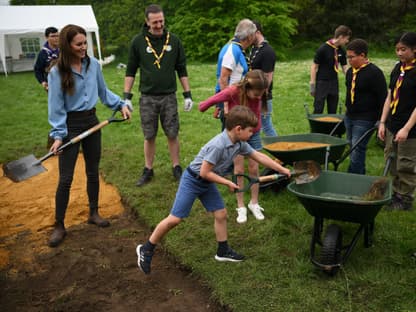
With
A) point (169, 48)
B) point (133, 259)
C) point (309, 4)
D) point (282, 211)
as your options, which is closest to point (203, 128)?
point (169, 48)

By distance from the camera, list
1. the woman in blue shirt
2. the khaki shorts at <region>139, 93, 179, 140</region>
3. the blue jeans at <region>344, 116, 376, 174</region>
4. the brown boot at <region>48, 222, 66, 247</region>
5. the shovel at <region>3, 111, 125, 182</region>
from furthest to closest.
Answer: the khaki shorts at <region>139, 93, 179, 140</region>
the blue jeans at <region>344, 116, 376, 174</region>
the brown boot at <region>48, 222, 66, 247</region>
the shovel at <region>3, 111, 125, 182</region>
the woman in blue shirt

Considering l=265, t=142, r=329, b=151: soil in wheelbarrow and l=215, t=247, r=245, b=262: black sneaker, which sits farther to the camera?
l=265, t=142, r=329, b=151: soil in wheelbarrow

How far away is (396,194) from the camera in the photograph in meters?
4.38

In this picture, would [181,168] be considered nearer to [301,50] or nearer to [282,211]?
[282,211]

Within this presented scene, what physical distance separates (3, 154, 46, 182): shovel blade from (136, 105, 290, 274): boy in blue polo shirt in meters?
1.25

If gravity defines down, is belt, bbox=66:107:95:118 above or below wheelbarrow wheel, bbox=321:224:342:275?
above

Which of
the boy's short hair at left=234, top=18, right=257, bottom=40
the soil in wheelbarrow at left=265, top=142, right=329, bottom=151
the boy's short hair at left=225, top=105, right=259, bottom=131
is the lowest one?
the soil in wheelbarrow at left=265, top=142, right=329, bottom=151

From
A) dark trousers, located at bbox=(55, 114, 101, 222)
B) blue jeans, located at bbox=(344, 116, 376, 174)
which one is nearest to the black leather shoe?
dark trousers, located at bbox=(55, 114, 101, 222)

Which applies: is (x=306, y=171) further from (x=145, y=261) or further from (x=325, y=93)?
(x=325, y=93)

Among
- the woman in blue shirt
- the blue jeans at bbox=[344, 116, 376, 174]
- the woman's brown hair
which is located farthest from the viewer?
the blue jeans at bbox=[344, 116, 376, 174]

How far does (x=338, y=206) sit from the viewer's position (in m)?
2.97

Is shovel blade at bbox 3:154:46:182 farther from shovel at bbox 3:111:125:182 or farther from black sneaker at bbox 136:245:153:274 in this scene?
black sneaker at bbox 136:245:153:274

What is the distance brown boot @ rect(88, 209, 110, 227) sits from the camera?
4395 mm

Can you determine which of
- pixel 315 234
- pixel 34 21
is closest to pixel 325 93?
pixel 315 234
